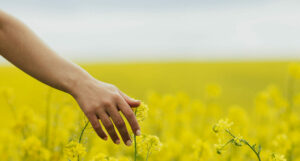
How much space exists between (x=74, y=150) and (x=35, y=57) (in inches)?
18.7

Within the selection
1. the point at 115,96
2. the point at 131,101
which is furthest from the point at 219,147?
the point at 115,96

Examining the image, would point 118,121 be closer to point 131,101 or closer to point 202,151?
point 131,101

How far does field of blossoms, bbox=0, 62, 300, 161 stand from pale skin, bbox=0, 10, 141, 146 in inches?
8.6

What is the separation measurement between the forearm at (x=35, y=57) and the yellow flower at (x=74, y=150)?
1.03 ft

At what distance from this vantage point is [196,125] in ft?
22.5

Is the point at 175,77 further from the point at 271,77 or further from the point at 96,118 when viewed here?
the point at 96,118

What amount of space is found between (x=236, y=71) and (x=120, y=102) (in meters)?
19.0

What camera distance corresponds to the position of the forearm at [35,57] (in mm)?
1553

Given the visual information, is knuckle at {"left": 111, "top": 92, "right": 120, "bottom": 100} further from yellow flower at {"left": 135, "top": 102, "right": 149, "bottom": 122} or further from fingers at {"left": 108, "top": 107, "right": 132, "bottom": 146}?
yellow flower at {"left": 135, "top": 102, "right": 149, "bottom": 122}

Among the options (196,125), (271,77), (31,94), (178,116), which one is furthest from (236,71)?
(178,116)

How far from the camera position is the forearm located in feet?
5.09

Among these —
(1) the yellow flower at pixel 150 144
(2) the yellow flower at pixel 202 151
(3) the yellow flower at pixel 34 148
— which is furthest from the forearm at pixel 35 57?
(3) the yellow flower at pixel 34 148

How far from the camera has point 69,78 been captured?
5.07ft

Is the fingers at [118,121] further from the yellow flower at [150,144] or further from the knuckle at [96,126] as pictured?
the yellow flower at [150,144]
